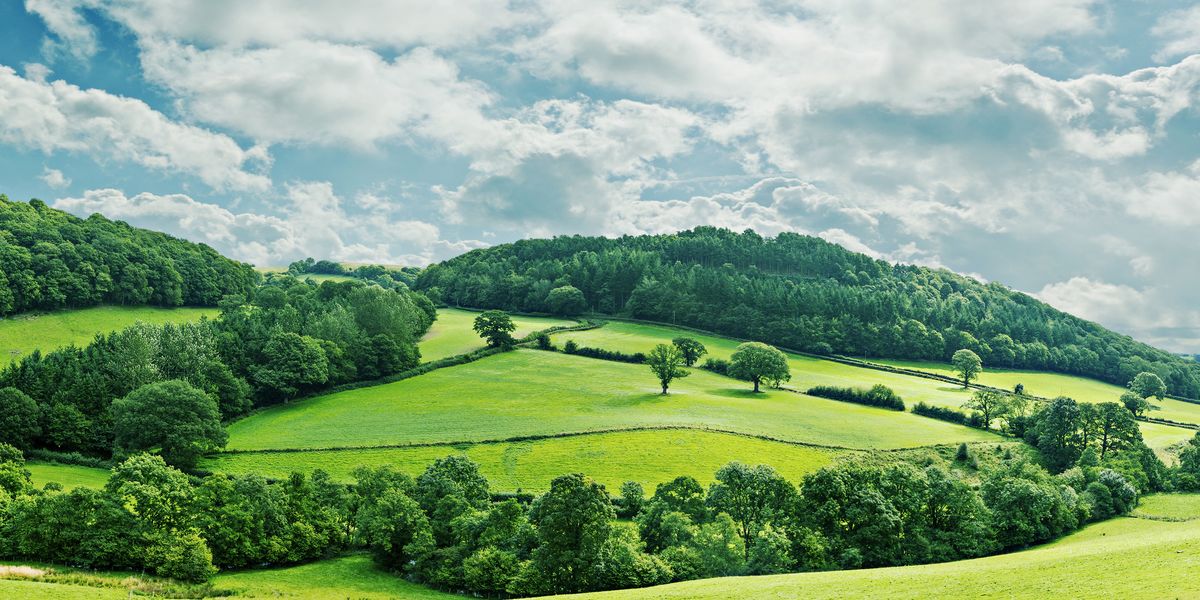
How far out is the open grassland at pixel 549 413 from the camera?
94750mm

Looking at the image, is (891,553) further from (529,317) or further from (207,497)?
(529,317)

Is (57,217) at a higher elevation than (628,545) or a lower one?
higher

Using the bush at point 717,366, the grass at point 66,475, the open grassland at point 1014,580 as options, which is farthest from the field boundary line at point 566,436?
the open grassland at point 1014,580

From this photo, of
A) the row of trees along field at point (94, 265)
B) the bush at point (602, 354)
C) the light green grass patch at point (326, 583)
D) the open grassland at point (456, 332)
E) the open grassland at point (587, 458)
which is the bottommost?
the light green grass patch at point (326, 583)

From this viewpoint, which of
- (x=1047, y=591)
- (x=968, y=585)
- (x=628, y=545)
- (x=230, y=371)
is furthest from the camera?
(x=230, y=371)

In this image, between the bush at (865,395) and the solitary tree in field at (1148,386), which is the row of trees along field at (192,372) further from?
the solitary tree in field at (1148,386)

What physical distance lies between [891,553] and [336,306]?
391 feet

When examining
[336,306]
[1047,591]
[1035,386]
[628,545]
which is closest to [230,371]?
[336,306]

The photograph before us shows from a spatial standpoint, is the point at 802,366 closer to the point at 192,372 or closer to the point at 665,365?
the point at 665,365

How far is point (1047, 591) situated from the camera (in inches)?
1241

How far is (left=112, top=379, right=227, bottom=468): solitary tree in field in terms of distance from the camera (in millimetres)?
82875

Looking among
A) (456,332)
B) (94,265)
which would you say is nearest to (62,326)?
(94,265)

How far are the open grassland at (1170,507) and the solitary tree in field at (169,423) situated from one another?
337ft

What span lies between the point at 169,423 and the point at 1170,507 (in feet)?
364
